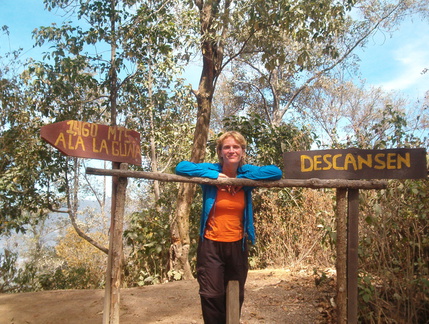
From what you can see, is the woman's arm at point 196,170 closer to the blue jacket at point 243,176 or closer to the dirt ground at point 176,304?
the blue jacket at point 243,176

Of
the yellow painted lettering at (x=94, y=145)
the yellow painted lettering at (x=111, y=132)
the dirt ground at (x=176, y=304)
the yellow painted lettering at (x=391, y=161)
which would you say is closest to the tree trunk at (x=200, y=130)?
the dirt ground at (x=176, y=304)

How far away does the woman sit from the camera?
97.7 inches

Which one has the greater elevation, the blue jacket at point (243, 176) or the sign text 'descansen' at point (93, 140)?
the sign text 'descansen' at point (93, 140)

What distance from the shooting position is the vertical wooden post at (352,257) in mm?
2785

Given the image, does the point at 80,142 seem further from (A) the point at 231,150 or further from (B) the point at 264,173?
(B) the point at 264,173

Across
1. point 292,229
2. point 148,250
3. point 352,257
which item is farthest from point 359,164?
point 148,250

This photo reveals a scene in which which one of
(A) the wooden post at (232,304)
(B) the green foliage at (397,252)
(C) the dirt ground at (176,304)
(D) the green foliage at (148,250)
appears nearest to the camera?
(A) the wooden post at (232,304)

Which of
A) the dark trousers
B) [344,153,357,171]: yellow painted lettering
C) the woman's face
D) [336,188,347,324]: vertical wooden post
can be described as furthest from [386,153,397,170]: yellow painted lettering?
the dark trousers

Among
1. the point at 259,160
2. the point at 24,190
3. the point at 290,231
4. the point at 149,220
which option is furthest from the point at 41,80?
the point at 290,231

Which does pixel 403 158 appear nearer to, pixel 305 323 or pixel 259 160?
pixel 305 323

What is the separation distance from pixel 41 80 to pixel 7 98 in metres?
1.03

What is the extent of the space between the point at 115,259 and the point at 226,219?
1066 mm

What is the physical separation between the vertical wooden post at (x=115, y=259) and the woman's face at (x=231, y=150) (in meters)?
0.90

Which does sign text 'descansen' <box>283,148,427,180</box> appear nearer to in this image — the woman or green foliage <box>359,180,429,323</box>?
the woman
